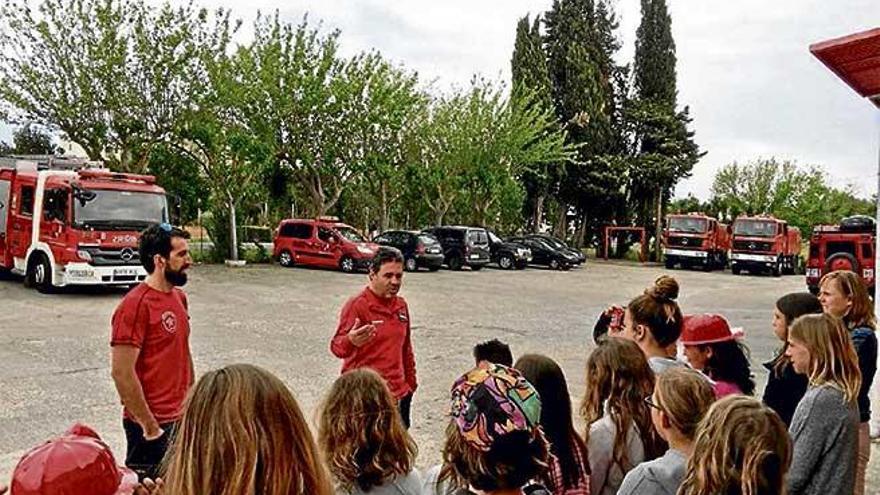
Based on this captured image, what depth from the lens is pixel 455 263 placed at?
29766 mm

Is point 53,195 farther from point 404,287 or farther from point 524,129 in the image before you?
point 524,129

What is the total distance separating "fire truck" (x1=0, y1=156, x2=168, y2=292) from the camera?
16.5 metres

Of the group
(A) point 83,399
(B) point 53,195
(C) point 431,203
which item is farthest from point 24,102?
(A) point 83,399

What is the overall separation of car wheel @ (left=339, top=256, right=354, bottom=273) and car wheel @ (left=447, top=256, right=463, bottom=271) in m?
4.66

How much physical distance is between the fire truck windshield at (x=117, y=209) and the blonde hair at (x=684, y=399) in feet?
49.8

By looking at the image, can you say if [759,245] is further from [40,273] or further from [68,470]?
[68,470]

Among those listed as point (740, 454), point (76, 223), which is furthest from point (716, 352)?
point (76, 223)

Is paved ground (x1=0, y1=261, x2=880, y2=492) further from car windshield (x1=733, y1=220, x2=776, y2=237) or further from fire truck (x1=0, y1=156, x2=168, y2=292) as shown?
car windshield (x1=733, y1=220, x2=776, y2=237)

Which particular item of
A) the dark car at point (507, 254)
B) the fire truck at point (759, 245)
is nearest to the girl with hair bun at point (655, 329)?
the dark car at point (507, 254)

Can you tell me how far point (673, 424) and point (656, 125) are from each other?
43387 mm

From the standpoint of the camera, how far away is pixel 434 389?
30.0ft

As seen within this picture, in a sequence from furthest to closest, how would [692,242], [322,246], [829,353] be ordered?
[692,242], [322,246], [829,353]

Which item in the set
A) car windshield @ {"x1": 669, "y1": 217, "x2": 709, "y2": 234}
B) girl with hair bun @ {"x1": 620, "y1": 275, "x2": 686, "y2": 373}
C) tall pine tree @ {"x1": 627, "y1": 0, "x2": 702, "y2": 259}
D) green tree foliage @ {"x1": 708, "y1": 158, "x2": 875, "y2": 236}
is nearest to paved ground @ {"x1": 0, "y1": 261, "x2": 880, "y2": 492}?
girl with hair bun @ {"x1": 620, "y1": 275, "x2": 686, "y2": 373}

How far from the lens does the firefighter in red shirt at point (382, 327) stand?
5.14m
